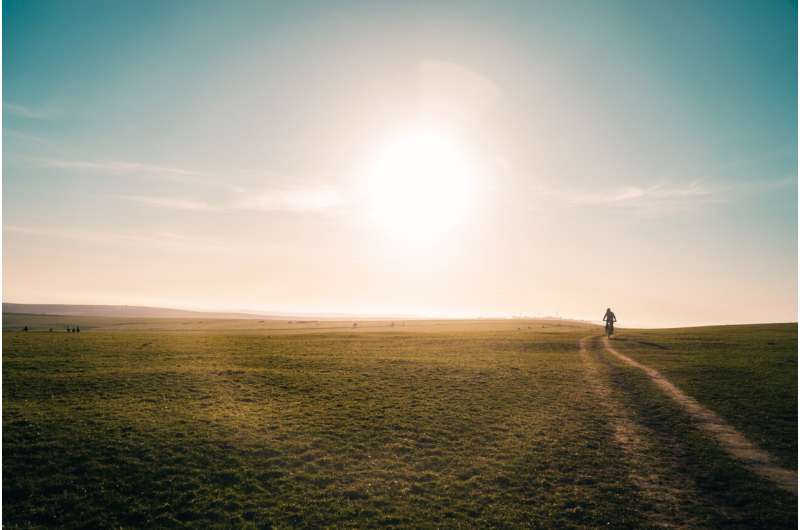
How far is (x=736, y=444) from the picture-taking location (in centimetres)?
2098

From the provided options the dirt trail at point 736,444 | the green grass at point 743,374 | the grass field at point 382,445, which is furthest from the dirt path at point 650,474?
the green grass at point 743,374

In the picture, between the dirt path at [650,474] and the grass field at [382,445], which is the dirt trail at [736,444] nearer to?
the grass field at [382,445]

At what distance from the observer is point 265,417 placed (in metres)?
26.5

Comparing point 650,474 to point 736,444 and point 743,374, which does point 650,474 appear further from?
point 743,374

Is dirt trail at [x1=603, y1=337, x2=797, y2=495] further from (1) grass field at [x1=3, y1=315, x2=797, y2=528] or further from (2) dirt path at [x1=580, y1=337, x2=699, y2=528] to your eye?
(2) dirt path at [x1=580, y1=337, x2=699, y2=528]

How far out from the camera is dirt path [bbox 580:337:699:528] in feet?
50.2

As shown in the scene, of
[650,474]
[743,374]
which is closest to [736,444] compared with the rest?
[650,474]

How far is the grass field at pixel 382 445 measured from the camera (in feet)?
52.3

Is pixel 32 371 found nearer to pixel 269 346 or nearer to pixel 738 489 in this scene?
pixel 269 346

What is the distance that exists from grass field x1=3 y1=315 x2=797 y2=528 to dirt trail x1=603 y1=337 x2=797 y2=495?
26.9 inches

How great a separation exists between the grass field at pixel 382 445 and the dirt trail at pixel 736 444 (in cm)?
68

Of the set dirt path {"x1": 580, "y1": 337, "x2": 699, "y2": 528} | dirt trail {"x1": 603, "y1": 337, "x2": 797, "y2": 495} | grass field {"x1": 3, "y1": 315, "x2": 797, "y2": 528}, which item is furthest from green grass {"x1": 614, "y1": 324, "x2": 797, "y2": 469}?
dirt path {"x1": 580, "y1": 337, "x2": 699, "y2": 528}

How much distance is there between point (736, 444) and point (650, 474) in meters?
6.61

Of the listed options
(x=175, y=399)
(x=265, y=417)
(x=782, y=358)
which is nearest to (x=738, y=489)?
(x=265, y=417)
